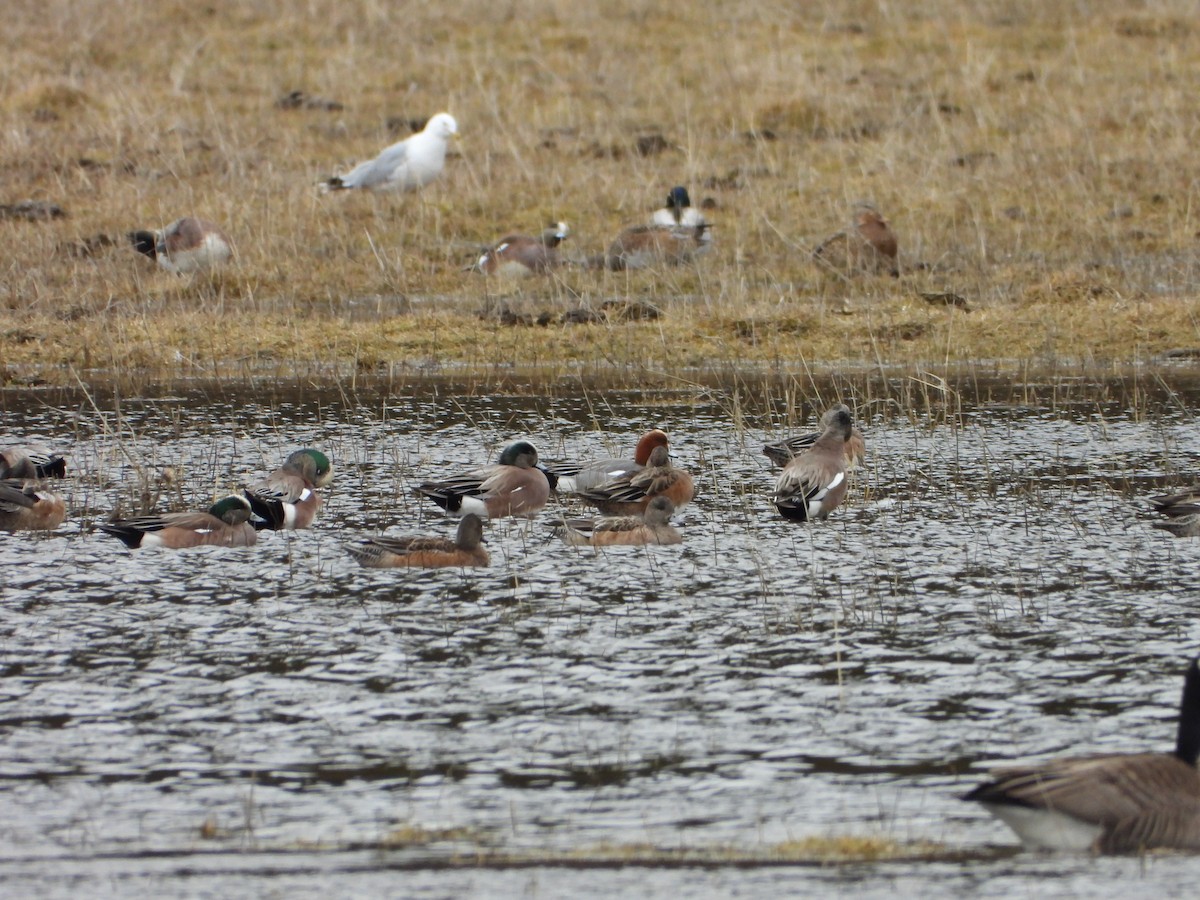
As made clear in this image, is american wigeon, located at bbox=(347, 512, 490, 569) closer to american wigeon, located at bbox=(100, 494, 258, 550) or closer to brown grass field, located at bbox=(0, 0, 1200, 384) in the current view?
american wigeon, located at bbox=(100, 494, 258, 550)

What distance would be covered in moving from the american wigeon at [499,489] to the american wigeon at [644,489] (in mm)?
347

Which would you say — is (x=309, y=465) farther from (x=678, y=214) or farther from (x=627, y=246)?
(x=678, y=214)

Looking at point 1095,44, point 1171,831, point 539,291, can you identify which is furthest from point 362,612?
point 1095,44

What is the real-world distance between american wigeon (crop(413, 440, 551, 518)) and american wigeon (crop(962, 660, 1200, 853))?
5.20 m

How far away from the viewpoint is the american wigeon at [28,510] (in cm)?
988

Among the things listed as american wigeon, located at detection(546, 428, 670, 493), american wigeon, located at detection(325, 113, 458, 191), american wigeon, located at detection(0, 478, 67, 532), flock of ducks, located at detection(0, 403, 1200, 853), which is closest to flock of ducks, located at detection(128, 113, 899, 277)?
american wigeon, located at detection(325, 113, 458, 191)

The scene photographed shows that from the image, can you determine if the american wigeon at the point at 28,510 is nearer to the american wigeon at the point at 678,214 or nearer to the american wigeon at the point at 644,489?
the american wigeon at the point at 644,489

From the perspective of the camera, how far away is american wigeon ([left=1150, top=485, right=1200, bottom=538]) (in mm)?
9586

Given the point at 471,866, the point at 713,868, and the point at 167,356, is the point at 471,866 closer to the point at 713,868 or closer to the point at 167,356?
the point at 713,868

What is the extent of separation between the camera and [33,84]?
81.4ft

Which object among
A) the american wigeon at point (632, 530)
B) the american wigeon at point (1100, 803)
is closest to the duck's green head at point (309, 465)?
the american wigeon at point (632, 530)

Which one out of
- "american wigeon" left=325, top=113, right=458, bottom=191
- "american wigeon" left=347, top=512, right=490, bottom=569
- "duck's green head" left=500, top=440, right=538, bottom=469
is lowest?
"american wigeon" left=347, top=512, right=490, bottom=569

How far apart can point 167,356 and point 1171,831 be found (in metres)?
11.6

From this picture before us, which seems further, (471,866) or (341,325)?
(341,325)
